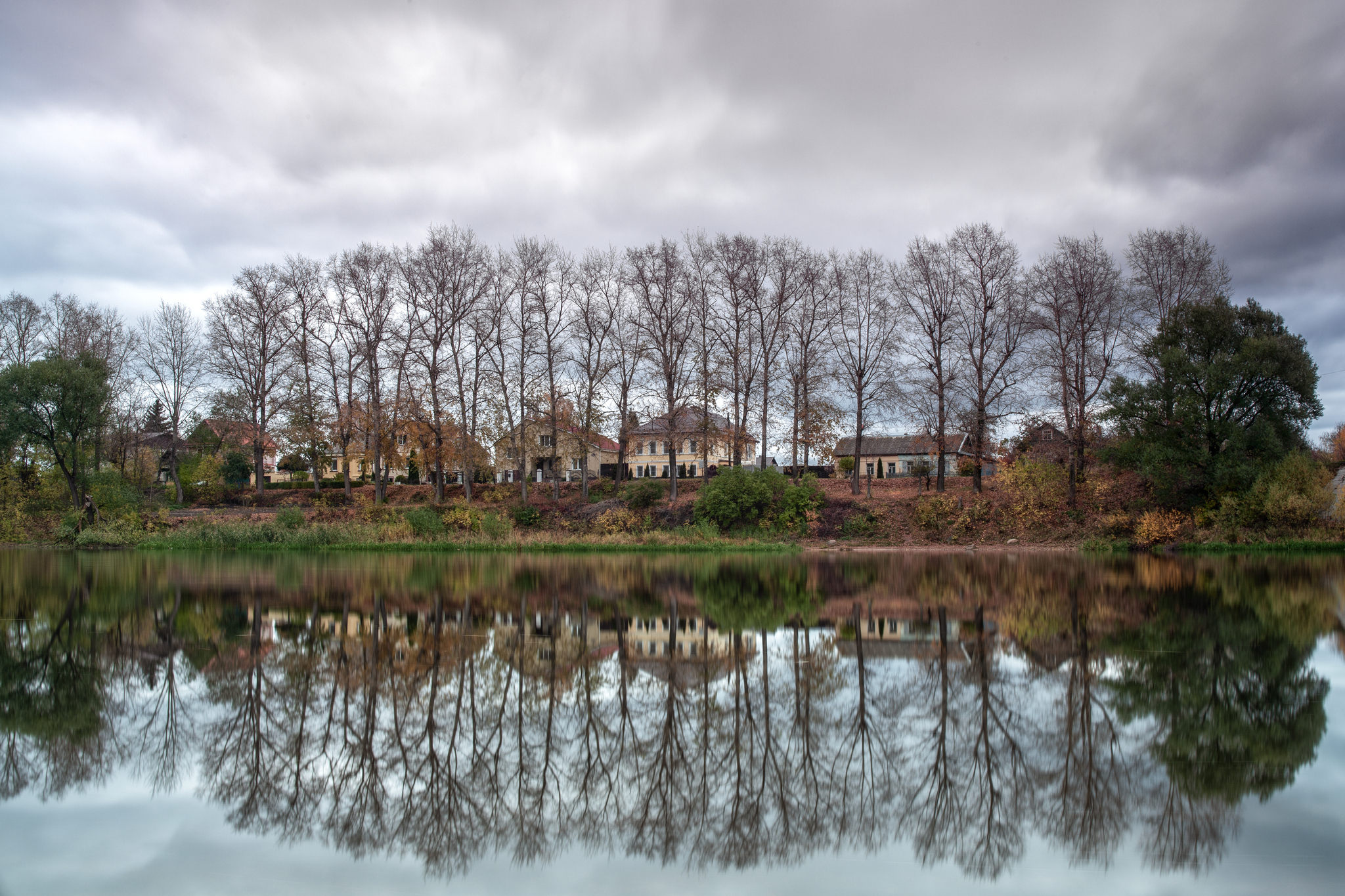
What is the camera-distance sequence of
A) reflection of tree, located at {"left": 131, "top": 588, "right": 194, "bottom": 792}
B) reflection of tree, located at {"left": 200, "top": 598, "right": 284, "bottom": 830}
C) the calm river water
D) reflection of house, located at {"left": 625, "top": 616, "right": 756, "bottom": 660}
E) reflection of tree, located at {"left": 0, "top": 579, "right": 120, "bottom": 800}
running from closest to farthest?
1. the calm river water
2. reflection of tree, located at {"left": 200, "top": 598, "right": 284, "bottom": 830}
3. reflection of tree, located at {"left": 0, "top": 579, "right": 120, "bottom": 800}
4. reflection of tree, located at {"left": 131, "top": 588, "right": 194, "bottom": 792}
5. reflection of house, located at {"left": 625, "top": 616, "right": 756, "bottom": 660}

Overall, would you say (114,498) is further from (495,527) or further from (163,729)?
(163,729)

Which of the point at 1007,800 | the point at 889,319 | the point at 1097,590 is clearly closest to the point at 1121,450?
the point at 889,319

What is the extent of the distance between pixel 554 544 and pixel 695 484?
18.6 metres

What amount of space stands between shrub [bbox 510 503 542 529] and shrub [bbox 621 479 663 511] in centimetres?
518

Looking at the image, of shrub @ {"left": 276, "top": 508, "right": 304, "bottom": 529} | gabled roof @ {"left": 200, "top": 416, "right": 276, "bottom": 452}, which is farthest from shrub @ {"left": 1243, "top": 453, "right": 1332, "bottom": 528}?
gabled roof @ {"left": 200, "top": 416, "right": 276, "bottom": 452}

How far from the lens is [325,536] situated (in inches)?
1404

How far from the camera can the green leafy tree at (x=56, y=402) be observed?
37812 millimetres

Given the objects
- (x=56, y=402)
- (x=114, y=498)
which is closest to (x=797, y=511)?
(x=114, y=498)

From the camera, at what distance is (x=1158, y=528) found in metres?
33.6

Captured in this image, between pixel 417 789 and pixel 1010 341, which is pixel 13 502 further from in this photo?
pixel 1010 341

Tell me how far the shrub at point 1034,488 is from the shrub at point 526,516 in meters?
25.7

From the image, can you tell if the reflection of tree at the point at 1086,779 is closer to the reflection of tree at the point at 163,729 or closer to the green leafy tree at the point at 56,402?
the reflection of tree at the point at 163,729

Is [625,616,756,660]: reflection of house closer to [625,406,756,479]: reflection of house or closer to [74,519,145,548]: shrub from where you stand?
[625,406,756,479]: reflection of house

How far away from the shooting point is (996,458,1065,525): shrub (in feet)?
130
